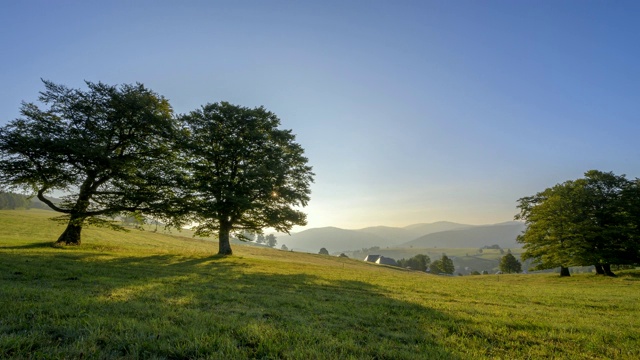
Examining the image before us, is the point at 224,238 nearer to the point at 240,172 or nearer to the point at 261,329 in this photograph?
the point at 240,172

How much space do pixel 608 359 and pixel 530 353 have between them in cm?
145

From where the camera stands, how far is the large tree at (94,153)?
72.9 feet

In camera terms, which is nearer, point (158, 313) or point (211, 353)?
point (211, 353)

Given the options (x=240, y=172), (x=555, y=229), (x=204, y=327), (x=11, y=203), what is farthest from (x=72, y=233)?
(x=11, y=203)

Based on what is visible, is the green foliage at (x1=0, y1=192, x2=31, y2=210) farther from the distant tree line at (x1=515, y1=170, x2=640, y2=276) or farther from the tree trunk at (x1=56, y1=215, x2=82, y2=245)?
the distant tree line at (x1=515, y1=170, x2=640, y2=276)

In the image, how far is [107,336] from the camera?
15.5 ft

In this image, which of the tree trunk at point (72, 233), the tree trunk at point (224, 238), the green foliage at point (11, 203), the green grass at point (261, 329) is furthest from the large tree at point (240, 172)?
the green foliage at point (11, 203)

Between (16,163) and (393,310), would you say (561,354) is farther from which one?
(16,163)

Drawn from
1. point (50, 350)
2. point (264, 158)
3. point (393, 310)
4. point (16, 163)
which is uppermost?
point (264, 158)

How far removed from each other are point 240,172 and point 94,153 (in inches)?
491

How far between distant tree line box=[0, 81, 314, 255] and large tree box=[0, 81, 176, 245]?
0.08 metres

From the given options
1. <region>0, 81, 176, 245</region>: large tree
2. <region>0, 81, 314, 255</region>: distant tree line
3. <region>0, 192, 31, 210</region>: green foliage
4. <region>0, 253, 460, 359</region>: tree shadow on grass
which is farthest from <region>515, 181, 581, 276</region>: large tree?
<region>0, 192, 31, 210</region>: green foliage

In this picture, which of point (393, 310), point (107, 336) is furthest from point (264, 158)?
point (107, 336)

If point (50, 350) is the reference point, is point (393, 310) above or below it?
below
